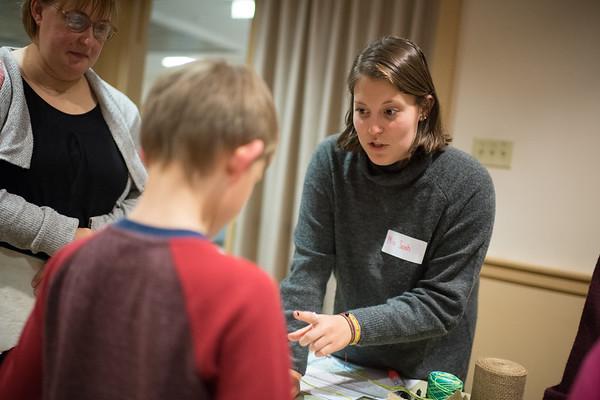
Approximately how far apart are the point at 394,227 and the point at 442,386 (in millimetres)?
434

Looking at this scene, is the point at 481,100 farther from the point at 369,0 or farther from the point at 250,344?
Result: the point at 250,344

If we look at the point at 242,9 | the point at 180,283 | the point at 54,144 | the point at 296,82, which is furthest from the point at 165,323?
the point at 242,9

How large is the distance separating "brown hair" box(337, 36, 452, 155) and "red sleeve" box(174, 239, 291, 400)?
893mm

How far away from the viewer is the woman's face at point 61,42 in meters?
1.40

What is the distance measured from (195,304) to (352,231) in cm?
98

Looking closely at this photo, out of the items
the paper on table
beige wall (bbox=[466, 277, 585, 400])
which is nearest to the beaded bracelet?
the paper on table

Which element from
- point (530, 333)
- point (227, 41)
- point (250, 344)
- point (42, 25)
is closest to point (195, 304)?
point (250, 344)

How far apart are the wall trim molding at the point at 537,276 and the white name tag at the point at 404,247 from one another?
52.7 inches

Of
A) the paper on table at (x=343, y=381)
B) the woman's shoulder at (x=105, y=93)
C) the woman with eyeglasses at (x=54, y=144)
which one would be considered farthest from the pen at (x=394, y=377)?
the woman's shoulder at (x=105, y=93)

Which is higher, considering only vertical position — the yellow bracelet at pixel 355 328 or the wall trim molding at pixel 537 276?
the yellow bracelet at pixel 355 328

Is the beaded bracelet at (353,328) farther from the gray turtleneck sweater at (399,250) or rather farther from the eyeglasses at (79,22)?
the eyeglasses at (79,22)

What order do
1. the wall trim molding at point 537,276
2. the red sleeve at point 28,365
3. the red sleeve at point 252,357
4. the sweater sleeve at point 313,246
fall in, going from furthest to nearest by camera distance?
the wall trim molding at point 537,276
the sweater sleeve at point 313,246
the red sleeve at point 28,365
the red sleeve at point 252,357

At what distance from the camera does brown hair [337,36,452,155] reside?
4.48 ft

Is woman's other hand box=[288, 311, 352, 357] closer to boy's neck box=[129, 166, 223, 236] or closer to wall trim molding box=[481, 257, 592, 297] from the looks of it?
boy's neck box=[129, 166, 223, 236]
